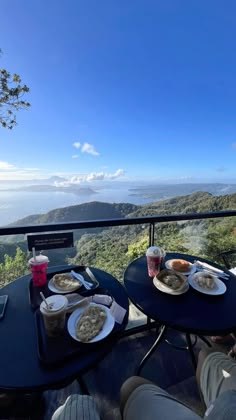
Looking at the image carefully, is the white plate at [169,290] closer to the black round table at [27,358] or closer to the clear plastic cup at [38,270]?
the black round table at [27,358]

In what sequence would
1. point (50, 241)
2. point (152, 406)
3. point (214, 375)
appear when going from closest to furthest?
point (152, 406), point (214, 375), point (50, 241)

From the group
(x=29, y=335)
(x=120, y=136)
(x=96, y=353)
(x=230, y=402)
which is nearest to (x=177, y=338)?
(x=96, y=353)

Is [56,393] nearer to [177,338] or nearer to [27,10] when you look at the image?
[177,338]

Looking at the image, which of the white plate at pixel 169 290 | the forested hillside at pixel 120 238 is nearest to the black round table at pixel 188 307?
the white plate at pixel 169 290

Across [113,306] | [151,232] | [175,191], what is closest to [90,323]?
[113,306]

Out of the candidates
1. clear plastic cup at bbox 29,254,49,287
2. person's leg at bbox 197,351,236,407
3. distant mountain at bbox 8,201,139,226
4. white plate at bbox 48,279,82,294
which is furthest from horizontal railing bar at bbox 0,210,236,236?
person's leg at bbox 197,351,236,407

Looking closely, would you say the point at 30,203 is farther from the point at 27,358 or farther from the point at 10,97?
the point at 27,358

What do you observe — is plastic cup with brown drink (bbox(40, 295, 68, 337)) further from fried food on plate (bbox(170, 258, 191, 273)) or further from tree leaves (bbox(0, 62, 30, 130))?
tree leaves (bbox(0, 62, 30, 130))
